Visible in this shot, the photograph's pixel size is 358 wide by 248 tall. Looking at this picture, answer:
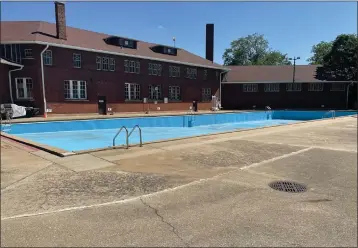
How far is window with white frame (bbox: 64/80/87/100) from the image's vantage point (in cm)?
2509

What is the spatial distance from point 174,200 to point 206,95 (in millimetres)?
33739

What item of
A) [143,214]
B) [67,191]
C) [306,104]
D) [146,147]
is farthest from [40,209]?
[306,104]

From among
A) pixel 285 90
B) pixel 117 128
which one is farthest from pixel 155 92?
pixel 285 90

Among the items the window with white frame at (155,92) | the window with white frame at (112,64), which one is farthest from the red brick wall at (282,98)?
the window with white frame at (112,64)

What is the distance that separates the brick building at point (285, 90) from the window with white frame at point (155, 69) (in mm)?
11711

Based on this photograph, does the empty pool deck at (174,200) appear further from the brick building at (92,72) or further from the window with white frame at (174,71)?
the window with white frame at (174,71)

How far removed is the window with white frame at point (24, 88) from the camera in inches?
919

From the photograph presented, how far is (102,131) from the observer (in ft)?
65.7

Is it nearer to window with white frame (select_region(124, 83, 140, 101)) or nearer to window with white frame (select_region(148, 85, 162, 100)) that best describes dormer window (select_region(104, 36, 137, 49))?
window with white frame (select_region(124, 83, 140, 101))

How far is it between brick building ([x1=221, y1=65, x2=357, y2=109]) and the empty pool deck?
32363 mm

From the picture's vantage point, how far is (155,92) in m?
32.4

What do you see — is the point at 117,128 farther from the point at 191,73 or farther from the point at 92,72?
the point at 191,73

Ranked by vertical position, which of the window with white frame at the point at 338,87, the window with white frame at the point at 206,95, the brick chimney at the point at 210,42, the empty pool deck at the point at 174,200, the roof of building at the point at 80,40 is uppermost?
the brick chimney at the point at 210,42

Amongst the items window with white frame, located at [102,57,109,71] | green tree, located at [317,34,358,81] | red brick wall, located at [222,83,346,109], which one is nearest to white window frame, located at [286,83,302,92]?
red brick wall, located at [222,83,346,109]
